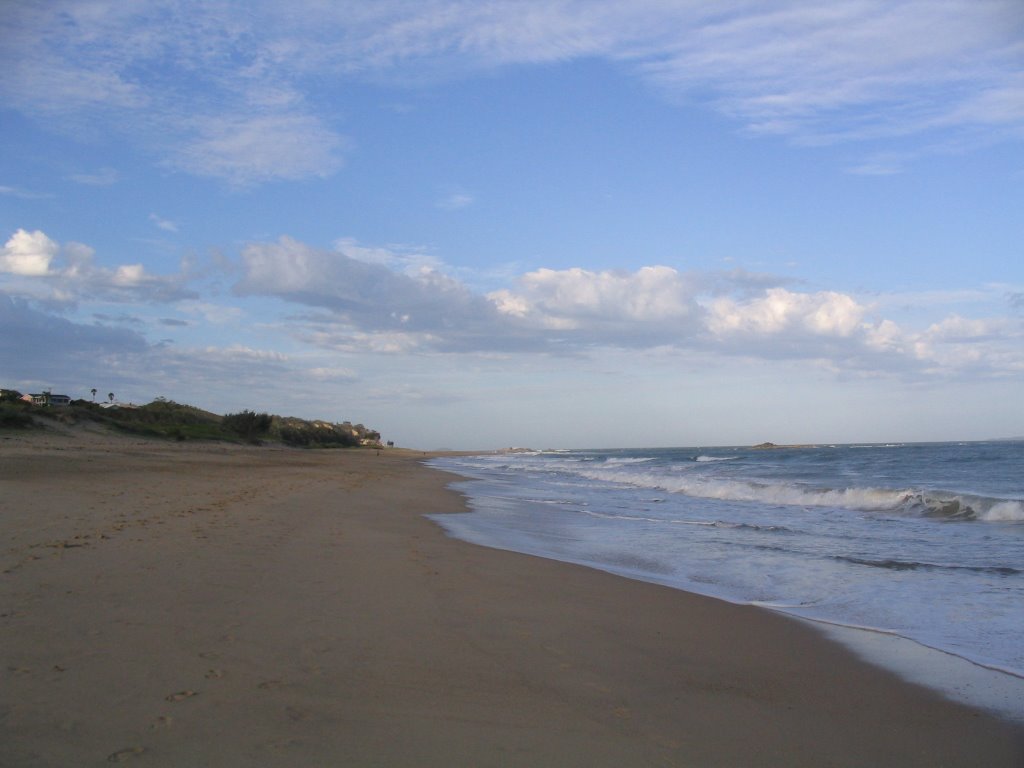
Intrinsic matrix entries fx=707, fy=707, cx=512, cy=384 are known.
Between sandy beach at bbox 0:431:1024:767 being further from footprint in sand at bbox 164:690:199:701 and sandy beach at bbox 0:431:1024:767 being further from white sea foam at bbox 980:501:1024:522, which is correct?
white sea foam at bbox 980:501:1024:522

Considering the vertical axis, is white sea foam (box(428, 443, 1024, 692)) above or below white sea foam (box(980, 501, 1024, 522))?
below

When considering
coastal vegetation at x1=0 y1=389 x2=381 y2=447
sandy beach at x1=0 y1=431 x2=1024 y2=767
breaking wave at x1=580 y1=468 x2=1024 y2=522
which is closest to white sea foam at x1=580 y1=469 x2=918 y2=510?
breaking wave at x1=580 y1=468 x2=1024 y2=522

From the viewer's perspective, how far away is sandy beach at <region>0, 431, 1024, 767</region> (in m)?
3.41

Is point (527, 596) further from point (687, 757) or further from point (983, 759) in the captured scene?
point (983, 759)

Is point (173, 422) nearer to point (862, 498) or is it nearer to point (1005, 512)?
point (862, 498)

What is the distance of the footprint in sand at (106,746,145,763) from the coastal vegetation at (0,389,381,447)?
115 feet

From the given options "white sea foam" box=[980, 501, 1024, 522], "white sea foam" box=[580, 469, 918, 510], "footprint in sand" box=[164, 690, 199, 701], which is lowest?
"white sea foam" box=[580, 469, 918, 510]

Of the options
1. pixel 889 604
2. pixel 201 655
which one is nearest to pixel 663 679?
pixel 201 655

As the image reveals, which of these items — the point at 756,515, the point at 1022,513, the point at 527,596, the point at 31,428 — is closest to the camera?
the point at 527,596

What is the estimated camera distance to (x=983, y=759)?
3705 mm

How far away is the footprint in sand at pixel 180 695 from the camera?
3.70 metres

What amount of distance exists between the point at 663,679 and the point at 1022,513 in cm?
1554

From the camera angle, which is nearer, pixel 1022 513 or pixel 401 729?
pixel 401 729

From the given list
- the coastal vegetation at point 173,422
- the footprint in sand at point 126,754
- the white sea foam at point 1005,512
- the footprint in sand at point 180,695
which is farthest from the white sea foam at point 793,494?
the coastal vegetation at point 173,422
